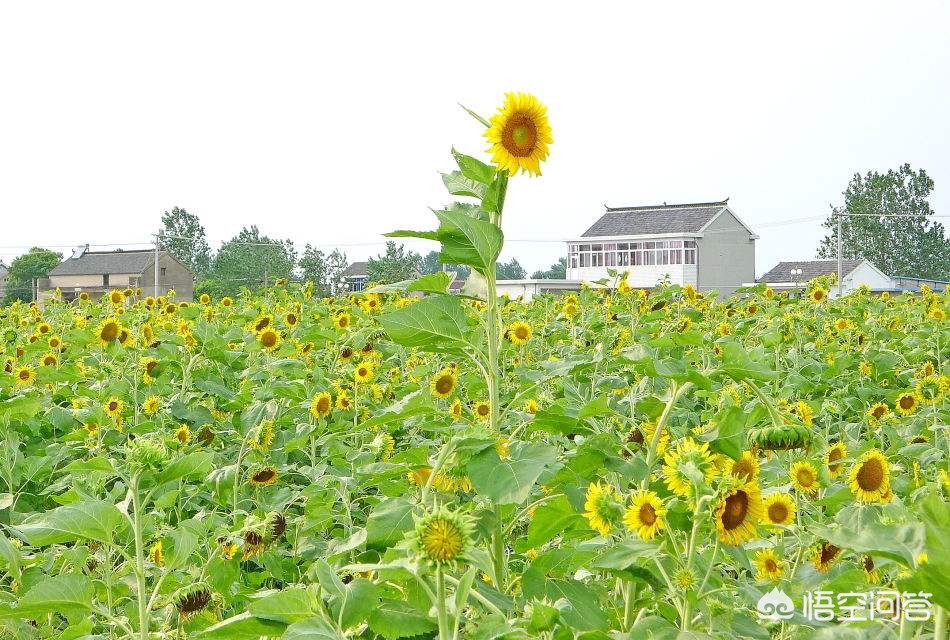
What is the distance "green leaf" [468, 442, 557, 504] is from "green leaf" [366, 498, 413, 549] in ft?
0.42

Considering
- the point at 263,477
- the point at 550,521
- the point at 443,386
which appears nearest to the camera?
the point at 550,521

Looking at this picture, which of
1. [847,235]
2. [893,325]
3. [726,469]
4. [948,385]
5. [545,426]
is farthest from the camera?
[847,235]

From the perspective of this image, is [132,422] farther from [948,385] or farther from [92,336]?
[948,385]

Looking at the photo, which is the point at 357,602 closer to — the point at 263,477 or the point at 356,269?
the point at 263,477

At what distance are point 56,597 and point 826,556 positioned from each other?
44.6 inches

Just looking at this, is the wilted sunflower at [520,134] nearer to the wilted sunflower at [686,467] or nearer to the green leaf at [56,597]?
the wilted sunflower at [686,467]

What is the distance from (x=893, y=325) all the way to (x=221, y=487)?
15.4 feet

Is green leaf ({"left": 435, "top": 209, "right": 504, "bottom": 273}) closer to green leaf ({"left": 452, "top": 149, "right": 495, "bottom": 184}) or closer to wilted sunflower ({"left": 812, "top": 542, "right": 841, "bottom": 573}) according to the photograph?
green leaf ({"left": 452, "top": 149, "right": 495, "bottom": 184})

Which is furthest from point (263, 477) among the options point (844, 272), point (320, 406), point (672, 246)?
point (844, 272)

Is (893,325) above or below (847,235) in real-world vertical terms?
below

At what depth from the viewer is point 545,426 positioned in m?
1.34

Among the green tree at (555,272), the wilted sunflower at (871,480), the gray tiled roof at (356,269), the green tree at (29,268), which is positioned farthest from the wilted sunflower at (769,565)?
the green tree at (555,272)

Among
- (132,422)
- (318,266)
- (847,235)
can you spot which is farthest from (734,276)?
(132,422)

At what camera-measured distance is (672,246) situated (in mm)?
45375
